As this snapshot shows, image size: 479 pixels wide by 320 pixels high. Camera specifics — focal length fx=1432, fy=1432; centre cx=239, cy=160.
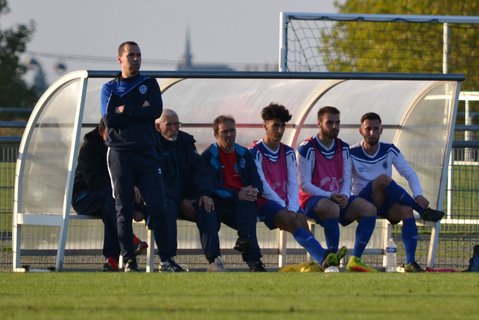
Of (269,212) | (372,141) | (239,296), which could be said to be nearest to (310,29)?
(372,141)

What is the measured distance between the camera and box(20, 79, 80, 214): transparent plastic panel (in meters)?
14.1

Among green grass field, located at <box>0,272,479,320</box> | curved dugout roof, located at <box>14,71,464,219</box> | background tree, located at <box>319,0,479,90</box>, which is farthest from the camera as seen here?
background tree, located at <box>319,0,479,90</box>

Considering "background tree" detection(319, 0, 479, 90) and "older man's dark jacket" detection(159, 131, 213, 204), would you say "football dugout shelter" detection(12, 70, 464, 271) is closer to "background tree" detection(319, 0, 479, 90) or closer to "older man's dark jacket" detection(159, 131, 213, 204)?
"older man's dark jacket" detection(159, 131, 213, 204)

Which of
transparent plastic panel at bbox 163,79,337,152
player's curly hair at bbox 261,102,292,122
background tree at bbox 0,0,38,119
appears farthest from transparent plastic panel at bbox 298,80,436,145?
background tree at bbox 0,0,38,119

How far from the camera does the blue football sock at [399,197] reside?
1412cm

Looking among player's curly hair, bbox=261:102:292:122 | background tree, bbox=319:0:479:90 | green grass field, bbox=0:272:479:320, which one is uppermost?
background tree, bbox=319:0:479:90

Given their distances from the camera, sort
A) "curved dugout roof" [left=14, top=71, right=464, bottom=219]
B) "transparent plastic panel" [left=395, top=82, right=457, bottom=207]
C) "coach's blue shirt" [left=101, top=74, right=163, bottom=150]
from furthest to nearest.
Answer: "transparent plastic panel" [left=395, top=82, right=457, bottom=207] < "curved dugout roof" [left=14, top=71, right=464, bottom=219] < "coach's blue shirt" [left=101, top=74, right=163, bottom=150]

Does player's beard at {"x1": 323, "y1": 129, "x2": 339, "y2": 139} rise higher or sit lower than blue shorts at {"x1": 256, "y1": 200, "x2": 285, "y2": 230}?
higher

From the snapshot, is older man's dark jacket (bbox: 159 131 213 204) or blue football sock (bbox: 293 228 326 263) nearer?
blue football sock (bbox: 293 228 326 263)

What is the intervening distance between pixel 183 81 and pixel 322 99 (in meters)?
1.55

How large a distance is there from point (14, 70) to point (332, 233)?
171 feet

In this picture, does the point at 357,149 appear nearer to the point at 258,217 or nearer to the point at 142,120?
the point at 258,217

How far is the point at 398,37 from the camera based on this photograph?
1228 inches

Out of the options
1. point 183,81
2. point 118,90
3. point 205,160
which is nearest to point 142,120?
point 118,90
